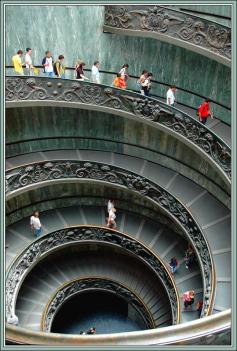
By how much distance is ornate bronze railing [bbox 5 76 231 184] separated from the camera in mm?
15641

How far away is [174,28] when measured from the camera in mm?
15703

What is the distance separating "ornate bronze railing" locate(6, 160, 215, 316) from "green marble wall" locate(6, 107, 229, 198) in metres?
1.37

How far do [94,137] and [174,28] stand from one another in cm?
536

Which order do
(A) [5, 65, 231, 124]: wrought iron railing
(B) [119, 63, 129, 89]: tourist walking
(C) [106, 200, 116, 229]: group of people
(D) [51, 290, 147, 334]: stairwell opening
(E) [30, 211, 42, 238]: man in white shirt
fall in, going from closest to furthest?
(B) [119, 63, 129, 89]: tourist walking, (A) [5, 65, 231, 124]: wrought iron railing, (E) [30, 211, 42, 238]: man in white shirt, (C) [106, 200, 116, 229]: group of people, (D) [51, 290, 147, 334]: stairwell opening

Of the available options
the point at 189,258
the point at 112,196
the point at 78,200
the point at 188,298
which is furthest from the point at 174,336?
the point at 78,200

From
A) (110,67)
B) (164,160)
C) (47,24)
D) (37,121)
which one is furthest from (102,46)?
(164,160)

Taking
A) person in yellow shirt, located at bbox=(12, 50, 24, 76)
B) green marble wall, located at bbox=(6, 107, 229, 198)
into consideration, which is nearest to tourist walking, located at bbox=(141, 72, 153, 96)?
green marble wall, located at bbox=(6, 107, 229, 198)

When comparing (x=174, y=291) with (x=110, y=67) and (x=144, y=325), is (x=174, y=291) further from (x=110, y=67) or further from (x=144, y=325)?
(x=110, y=67)

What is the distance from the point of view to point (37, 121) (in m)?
17.7

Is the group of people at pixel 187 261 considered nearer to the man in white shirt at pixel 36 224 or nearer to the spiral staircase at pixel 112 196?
the spiral staircase at pixel 112 196

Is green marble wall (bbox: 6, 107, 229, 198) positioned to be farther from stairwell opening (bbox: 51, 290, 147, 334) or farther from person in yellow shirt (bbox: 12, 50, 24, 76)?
stairwell opening (bbox: 51, 290, 147, 334)

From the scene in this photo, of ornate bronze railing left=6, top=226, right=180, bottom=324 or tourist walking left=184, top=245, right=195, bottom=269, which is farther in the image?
tourist walking left=184, top=245, right=195, bottom=269

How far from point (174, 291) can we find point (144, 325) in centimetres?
398

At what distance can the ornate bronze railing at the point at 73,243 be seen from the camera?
1585cm
